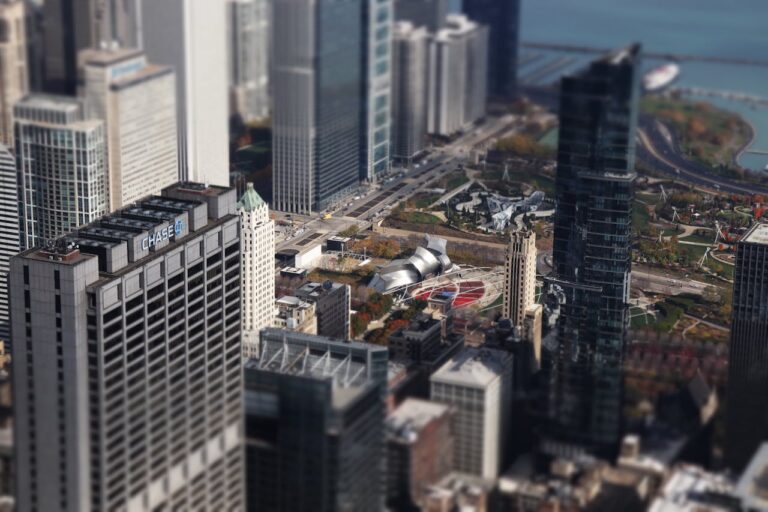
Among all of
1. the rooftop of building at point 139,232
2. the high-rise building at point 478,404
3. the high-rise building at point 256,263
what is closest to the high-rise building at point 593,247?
the high-rise building at point 478,404

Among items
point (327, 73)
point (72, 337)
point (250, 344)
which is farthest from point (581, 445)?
point (327, 73)

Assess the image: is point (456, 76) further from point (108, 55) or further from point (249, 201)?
point (249, 201)

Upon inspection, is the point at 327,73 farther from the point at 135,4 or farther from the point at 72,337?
the point at 72,337

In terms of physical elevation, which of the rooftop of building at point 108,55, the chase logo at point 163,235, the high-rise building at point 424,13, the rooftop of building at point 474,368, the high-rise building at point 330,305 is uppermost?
the chase logo at point 163,235

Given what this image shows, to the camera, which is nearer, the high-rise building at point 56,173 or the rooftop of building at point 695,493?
the rooftop of building at point 695,493

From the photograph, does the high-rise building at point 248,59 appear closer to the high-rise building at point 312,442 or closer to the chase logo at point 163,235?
the high-rise building at point 312,442
